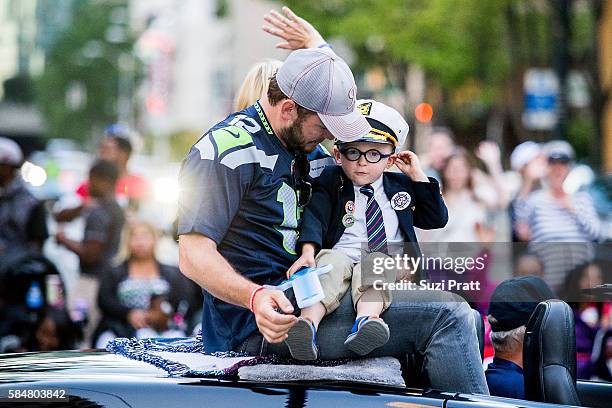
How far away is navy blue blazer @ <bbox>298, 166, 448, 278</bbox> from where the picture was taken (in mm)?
3869

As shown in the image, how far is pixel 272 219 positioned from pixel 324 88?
444mm

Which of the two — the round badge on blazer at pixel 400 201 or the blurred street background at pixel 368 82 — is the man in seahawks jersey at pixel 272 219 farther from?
the blurred street background at pixel 368 82

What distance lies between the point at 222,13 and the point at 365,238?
49.4m

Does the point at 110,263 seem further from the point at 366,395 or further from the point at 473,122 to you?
the point at 473,122

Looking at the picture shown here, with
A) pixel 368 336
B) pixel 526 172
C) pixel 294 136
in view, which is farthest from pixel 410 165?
pixel 526 172

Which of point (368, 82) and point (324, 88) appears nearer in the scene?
point (324, 88)

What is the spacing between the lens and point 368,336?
3514 mm

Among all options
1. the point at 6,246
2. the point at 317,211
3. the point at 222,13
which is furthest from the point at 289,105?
the point at 222,13

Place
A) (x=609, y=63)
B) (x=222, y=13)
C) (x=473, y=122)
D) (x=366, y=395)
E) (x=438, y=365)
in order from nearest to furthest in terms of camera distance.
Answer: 1. (x=366, y=395)
2. (x=438, y=365)
3. (x=609, y=63)
4. (x=473, y=122)
5. (x=222, y=13)

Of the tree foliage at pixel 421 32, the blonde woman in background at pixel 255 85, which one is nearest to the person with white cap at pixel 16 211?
the blonde woman in background at pixel 255 85

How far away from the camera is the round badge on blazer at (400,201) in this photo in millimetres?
3906

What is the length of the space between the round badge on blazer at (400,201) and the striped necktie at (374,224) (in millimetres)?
52

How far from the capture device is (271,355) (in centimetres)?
361

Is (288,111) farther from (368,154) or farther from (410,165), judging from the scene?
(410,165)
